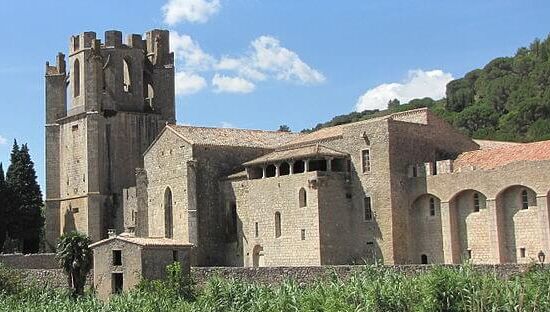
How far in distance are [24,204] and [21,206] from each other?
1.17 feet

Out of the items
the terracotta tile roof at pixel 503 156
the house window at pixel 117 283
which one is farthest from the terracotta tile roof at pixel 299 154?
the house window at pixel 117 283

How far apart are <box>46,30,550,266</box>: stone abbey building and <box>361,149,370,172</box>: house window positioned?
2.2 inches

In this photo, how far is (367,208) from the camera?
4441cm

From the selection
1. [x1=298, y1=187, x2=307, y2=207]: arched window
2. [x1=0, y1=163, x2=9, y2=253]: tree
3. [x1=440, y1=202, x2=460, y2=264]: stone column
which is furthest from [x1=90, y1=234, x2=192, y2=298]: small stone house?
[x1=0, y1=163, x2=9, y2=253]: tree

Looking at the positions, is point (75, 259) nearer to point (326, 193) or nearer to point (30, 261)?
point (30, 261)

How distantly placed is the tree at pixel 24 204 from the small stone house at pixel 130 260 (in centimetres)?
1861

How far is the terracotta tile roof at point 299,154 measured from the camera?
4525 centimetres

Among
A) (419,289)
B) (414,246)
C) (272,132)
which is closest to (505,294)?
(419,289)

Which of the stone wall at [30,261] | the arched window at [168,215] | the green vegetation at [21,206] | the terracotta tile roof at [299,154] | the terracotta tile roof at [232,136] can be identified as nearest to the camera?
the terracotta tile roof at [299,154]

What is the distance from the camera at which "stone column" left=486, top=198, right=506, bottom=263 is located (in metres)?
39.9

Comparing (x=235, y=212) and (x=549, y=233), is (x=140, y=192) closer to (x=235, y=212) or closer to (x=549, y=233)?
(x=235, y=212)

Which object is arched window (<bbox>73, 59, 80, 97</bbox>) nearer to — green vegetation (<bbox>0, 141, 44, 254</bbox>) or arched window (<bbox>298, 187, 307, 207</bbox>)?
green vegetation (<bbox>0, 141, 44, 254</bbox>)

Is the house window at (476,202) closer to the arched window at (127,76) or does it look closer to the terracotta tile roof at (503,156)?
the terracotta tile roof at (503,156)

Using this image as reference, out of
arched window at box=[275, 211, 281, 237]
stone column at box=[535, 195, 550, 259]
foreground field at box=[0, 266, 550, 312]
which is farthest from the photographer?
arched window at box=[275, 211, 281, 237]
